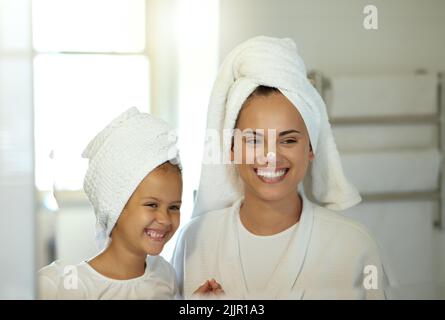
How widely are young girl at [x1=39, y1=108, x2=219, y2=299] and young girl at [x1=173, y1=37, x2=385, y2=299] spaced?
5 centimetres

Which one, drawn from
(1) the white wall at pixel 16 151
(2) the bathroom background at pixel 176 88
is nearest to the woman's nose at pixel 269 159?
(2) the bathroom background at pixel 176 88

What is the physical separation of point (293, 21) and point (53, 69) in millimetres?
392

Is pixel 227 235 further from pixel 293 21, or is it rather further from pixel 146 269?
pixel 293 21

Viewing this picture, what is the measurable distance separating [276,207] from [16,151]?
1.40 feet

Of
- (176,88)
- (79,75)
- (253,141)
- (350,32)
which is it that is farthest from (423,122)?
(79,75)

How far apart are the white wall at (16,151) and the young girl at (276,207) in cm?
25

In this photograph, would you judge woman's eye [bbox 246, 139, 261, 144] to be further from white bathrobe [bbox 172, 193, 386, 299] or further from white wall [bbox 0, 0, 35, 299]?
white wall [bbox 0, 0, 35, 299]

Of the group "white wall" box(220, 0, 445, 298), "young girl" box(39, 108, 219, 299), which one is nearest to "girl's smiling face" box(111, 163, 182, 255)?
"young girl" box(39, 108, 219, 299)

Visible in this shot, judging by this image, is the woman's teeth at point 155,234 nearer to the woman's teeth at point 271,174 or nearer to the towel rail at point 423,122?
the woman's teeth at point 271,174

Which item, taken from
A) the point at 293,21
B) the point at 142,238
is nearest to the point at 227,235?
the point at 142,238

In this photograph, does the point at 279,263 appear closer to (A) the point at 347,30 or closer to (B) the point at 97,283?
(B) the point at 97,283

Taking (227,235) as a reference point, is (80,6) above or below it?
above
